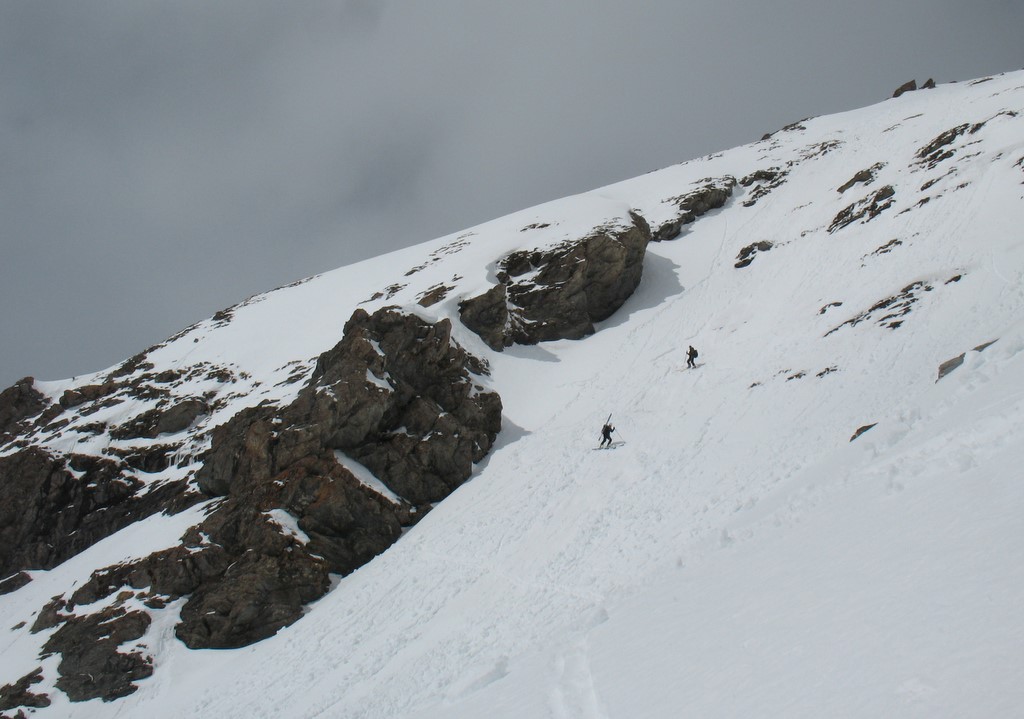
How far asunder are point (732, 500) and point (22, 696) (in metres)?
25.8

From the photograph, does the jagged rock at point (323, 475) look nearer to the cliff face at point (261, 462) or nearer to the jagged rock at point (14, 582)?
the cliff face at point (261, 462)

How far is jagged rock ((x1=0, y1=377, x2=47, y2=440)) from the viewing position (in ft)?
155

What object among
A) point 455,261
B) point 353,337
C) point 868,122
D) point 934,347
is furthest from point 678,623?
point 868,122

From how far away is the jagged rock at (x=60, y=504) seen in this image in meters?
35.1

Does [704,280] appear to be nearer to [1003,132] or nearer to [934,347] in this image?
[1003,132]

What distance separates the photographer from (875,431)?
14.0 metres

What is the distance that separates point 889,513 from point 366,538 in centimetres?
2138

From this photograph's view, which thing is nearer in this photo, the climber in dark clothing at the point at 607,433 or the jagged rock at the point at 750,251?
the climber in dark clothing at the point at 607,433

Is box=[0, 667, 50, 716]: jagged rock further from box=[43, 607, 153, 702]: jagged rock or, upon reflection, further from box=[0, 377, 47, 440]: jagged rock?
box=[0, 377, 47, 440]: jagged rock

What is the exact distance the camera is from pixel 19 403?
48344 millimetres

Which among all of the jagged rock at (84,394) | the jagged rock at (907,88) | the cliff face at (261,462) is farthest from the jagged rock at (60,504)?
the jagged rock at (907,88)

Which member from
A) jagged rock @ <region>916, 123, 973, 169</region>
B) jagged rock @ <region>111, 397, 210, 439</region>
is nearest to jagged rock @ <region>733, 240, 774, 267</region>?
jagged rock @ <region>916, 123, 973, 169</region>

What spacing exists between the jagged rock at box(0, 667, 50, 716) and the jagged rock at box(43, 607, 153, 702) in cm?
64

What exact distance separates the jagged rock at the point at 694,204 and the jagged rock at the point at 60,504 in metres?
41.0
